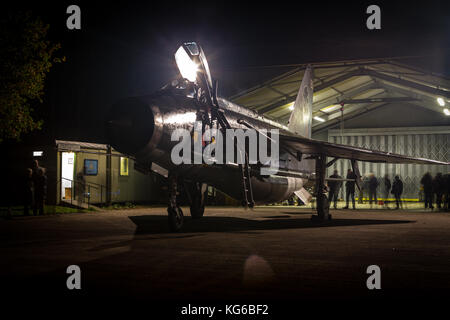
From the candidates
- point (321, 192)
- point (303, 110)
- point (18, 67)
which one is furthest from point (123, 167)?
point (321, 192)

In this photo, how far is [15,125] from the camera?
57.8 feet

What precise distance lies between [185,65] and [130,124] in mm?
2039

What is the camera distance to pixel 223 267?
18.8 ft

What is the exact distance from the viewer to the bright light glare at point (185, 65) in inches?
364

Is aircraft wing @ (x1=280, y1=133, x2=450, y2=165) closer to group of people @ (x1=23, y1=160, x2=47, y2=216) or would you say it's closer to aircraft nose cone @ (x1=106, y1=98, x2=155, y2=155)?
aircraft nose cone @ (x1=106, y1=98, x2=155, y2=155)

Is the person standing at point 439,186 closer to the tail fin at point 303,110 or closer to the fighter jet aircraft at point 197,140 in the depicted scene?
the tail fin at point 303,110

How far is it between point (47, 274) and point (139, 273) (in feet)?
3.47

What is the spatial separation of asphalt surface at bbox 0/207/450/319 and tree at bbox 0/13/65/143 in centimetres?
903

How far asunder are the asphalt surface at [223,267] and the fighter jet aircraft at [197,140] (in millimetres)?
1484

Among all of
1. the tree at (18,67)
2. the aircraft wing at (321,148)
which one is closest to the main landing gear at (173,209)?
the aircraft wing at (321,148)

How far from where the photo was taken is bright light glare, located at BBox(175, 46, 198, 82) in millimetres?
9242

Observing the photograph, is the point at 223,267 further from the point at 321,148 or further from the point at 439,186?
the point at 439,186
